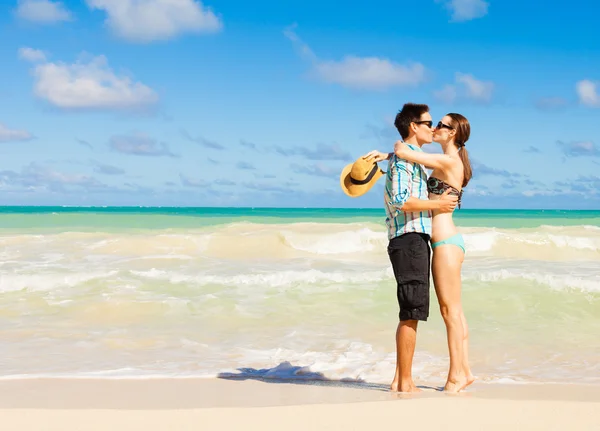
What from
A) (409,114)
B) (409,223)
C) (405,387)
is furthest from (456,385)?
(409,114)

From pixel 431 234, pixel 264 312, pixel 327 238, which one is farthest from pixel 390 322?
pixel 327 238

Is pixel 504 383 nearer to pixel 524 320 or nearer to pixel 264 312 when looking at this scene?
pixel 524 320

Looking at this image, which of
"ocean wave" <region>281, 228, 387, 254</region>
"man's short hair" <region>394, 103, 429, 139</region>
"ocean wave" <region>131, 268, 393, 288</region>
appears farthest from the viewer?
"ocean wave" <region>281, 228, 387, 254</region>

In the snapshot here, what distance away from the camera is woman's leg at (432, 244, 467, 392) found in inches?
184

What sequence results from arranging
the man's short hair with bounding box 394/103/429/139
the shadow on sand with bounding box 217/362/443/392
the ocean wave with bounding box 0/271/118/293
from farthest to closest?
the ocean wave with bounding box 0/271/118/293
the shadow on sand with bounding box 217/362/443/392
the man's short hair with bounding box 394/103/429/139

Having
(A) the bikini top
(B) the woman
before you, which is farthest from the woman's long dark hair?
(A) the bikini top

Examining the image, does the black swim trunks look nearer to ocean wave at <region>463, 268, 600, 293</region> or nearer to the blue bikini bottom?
the blue bikini bottom

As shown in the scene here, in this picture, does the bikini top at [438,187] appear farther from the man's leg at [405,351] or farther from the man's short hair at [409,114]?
the man's leg at [405,351]

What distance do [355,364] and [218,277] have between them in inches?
225

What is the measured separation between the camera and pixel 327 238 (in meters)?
20.8

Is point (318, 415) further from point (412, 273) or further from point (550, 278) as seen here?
point (550, 278)

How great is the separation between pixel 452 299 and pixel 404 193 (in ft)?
2.91

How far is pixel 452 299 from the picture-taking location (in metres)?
4.74

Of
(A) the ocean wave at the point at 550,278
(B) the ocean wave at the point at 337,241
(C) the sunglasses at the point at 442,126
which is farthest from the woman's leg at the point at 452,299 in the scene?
(B) the ocean wave at the point at 337,241
